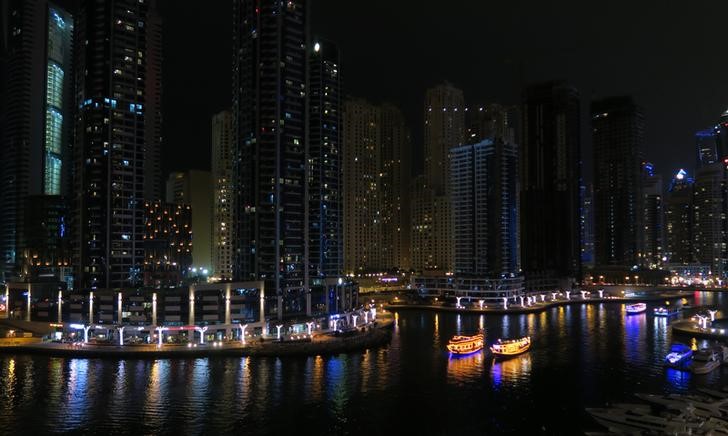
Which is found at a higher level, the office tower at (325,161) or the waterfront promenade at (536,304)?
the office tower at (325,161)

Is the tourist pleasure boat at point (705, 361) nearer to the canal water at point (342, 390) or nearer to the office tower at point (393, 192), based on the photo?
the canal water at point (342, 390)

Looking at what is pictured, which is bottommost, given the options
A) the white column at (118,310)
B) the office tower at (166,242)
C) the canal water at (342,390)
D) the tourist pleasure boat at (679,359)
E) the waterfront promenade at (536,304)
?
the waterfront promenade at (536,304)

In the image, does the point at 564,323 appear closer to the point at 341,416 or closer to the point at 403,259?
the point at 341,416

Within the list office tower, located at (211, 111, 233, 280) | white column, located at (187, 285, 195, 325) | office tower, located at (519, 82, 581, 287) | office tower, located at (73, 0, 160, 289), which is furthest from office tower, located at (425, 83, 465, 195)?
white column, located at (187, 285, 195, 325)

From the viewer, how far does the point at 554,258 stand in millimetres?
178125

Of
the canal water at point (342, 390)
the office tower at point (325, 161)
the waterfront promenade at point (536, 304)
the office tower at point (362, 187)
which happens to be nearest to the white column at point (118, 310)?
the canal water at point (342, 390)

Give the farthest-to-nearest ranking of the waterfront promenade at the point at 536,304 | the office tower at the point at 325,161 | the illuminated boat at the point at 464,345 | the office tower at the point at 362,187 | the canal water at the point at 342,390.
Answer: the office tower at the point at 362,187, the waterfront promenade at the point at 536,304, the office tower at the point at 325,161, the illuminated boat at the point at 464,345, the canal water at the point at 342,390

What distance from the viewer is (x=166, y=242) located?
454 ft

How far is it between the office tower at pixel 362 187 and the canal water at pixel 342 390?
97321mm

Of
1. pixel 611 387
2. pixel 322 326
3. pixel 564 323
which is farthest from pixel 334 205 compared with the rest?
pixel 611 387

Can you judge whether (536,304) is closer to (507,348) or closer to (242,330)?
(507,348)

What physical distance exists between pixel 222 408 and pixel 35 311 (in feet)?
144

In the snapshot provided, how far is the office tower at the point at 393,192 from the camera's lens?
182500 millimetres

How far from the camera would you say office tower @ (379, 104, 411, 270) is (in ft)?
599
